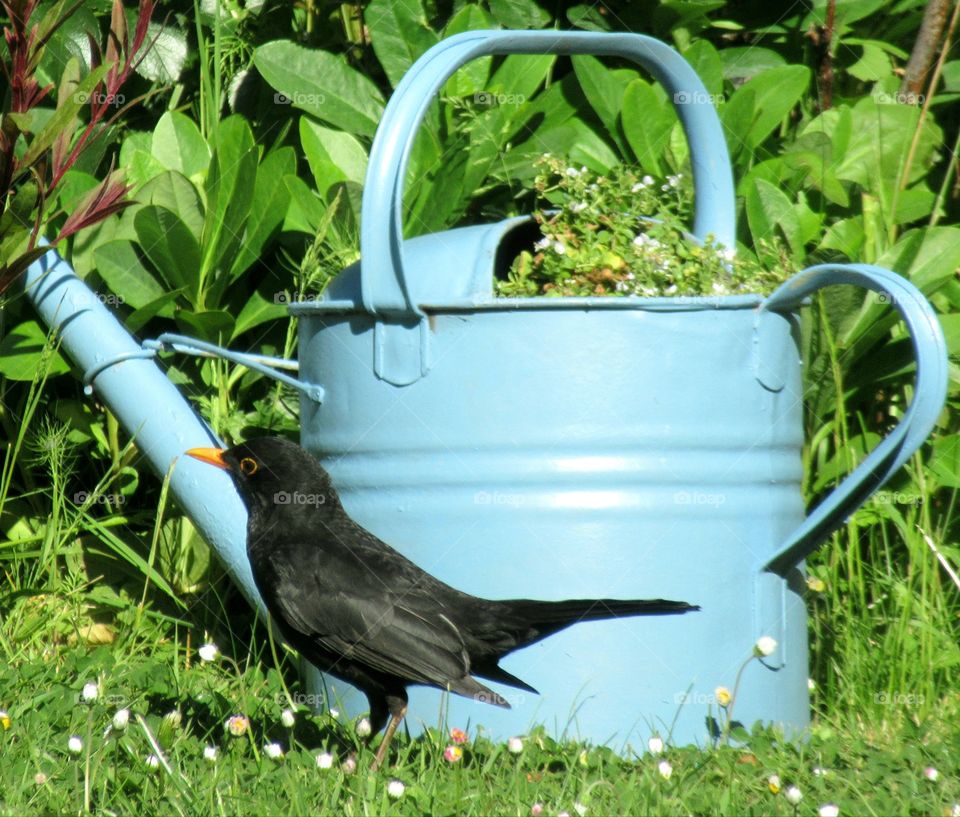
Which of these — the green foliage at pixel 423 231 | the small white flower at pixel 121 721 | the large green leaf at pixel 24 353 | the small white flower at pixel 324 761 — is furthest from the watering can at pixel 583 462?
the large green leaf at pixel 24 353

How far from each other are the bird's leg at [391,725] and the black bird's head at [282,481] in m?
0.41

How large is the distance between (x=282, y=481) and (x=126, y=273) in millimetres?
1150

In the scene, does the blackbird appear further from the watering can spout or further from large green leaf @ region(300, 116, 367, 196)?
large green leaf @ region(300, 116, 367, 196)

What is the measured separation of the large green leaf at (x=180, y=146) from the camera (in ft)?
12.1

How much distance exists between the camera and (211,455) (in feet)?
9.16

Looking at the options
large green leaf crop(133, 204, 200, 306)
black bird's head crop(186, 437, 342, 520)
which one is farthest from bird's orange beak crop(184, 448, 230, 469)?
large green leaf crop(133, 204, 200, 306)

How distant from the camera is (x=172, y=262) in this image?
3.45m

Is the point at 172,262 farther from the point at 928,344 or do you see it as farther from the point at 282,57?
the point at 928,344

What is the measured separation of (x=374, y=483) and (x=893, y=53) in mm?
2450

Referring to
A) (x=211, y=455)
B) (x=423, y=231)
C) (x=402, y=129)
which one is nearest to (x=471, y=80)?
(x=423, y=231)

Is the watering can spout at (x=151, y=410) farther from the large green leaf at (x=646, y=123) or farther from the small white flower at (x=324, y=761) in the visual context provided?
the large green leaf at (x=646, y=123)

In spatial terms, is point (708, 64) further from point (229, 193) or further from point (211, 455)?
point (211, 455)

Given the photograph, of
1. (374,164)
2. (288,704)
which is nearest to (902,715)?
(288,704)

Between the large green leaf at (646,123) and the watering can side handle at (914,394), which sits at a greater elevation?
the large green leaf at (646,123)
